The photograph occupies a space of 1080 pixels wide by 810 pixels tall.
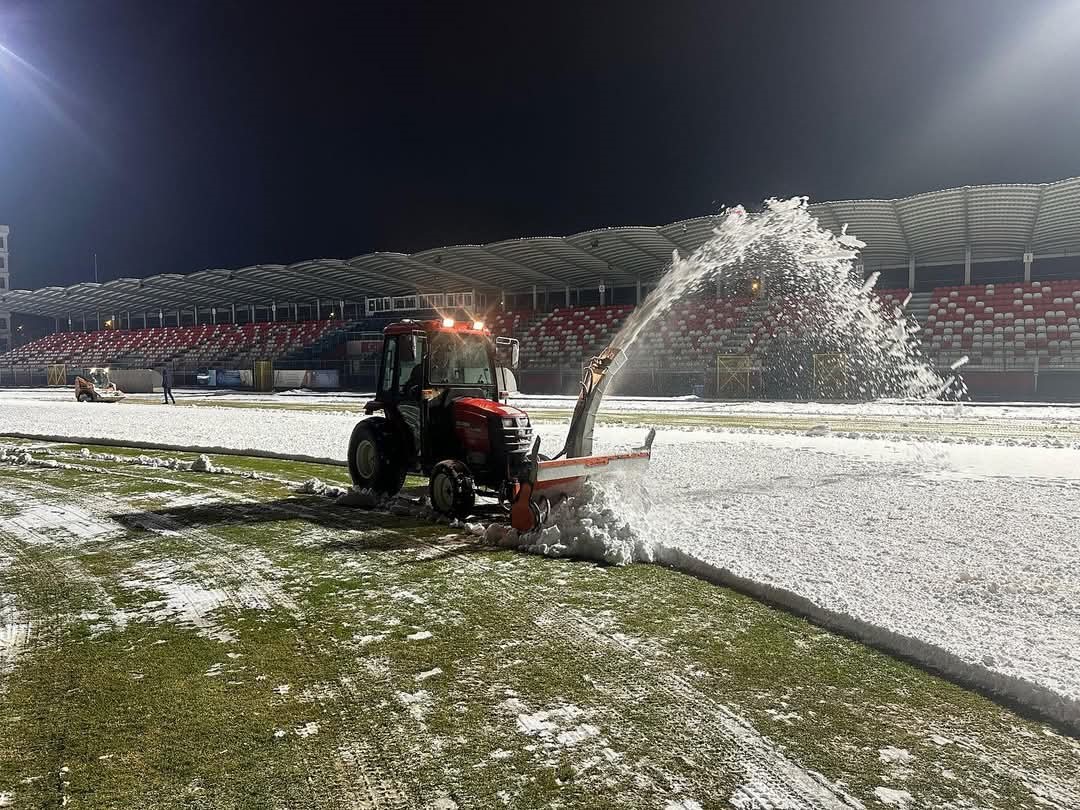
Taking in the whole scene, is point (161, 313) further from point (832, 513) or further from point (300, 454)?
point (832, 513)

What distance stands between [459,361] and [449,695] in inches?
190

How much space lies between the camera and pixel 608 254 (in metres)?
37.6

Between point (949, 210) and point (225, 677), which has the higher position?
point (949, 210)

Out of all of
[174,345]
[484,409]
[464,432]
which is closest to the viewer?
[484,409]

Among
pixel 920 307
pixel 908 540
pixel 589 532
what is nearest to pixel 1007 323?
pixel 920 307

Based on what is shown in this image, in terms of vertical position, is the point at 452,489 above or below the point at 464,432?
below

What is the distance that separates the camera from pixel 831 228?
30.5m

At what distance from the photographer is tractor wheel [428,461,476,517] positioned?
665 cm

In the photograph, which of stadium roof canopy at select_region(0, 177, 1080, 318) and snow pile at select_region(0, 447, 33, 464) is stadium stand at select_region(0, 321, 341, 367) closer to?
stadium roof canopy at select_region(0, 177, 1080, 318)

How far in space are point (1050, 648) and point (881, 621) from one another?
81 cm

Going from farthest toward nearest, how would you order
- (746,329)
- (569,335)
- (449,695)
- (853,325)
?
1. (569,335)
2. (746,329)
3. (853,325)
4. (449,695)

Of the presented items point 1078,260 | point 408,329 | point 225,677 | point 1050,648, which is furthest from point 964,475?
point 1078,260

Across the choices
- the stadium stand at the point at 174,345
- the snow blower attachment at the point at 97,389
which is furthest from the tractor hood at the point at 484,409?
the stadium stand at the point at 174,345

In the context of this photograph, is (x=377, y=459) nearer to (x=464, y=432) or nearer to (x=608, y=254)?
(x=464, y=432)
